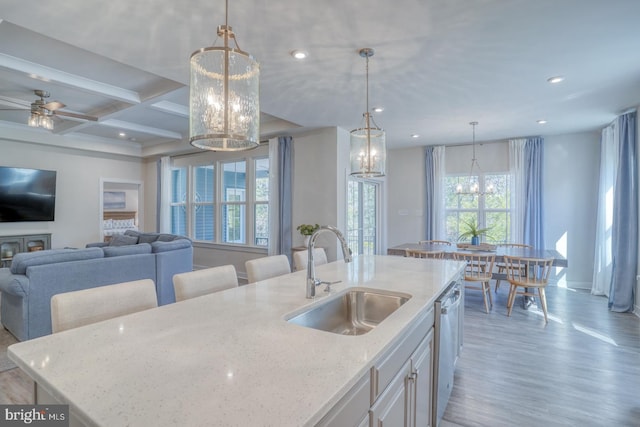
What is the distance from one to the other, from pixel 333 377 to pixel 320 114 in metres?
4.01

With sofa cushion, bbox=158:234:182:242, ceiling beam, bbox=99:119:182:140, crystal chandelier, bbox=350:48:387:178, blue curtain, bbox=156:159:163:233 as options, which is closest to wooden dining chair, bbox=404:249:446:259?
crystal chandelier, bbox=350:48:387:178

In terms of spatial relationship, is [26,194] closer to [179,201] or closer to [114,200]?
[179,201]

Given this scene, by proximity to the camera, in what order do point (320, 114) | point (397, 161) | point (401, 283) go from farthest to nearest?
1. point (397, 161)
2. point (320, 114)
3. point (401, 283)

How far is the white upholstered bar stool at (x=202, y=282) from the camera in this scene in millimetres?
1822

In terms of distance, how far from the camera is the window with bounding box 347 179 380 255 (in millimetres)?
5836

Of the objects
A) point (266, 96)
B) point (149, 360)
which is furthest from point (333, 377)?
point (266, 96)

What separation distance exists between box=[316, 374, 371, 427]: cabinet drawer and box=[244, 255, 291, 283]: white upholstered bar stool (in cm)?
133

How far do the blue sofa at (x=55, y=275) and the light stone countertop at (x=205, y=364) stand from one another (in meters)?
2.48

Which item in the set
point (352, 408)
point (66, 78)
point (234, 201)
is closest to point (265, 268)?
point (352, 408)

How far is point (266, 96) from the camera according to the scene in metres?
3.76

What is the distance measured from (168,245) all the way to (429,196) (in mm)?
4976

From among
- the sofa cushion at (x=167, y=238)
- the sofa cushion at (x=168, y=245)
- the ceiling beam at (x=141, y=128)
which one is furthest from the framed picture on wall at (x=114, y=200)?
the sofa cushion at (x=168, y=245)

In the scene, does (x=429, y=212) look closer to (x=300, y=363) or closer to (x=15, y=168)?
(x=300, y=363)

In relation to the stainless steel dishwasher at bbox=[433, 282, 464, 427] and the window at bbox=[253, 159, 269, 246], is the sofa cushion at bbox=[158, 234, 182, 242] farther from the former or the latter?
the stainless steel dishwasher at bbox=[433, 282, 464, 427]
